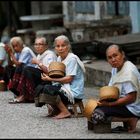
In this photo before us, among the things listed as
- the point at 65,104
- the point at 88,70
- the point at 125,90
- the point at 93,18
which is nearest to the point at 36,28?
the point at 93,18

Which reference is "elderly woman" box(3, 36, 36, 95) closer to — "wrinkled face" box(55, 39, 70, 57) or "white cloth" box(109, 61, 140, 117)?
"wrinkled face" box(55, 39, 70, 57)

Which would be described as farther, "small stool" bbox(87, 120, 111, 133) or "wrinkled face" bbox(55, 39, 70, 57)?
"wrinkled face" bbox(55, 39, 70, 57)

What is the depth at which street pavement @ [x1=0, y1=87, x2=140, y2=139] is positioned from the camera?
8.09 m

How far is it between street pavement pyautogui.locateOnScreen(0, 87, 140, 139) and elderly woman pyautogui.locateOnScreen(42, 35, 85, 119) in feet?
0.80

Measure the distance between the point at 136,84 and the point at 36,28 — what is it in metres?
14.1

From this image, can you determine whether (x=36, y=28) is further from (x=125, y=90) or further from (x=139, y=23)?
(x=125, y=90)

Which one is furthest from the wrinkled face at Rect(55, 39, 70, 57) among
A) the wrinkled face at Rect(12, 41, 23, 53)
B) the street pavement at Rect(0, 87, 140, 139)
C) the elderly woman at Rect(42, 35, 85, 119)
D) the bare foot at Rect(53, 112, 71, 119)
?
the wrinkled face at Rect(12, 41, 23, 53)

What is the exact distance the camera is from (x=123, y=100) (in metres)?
8.15

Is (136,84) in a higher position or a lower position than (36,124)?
higher

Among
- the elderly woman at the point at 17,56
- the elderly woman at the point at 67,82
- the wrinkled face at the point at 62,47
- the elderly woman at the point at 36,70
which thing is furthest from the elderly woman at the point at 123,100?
the elderly woman at the point at 17,56

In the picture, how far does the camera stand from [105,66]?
1399cm

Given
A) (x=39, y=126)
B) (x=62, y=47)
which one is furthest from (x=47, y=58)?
(x=39, y=126)

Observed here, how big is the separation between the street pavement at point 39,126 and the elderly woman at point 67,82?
0.80 feet

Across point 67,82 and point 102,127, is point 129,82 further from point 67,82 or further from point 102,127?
point 67,82
